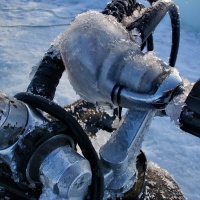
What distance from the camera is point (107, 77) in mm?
537

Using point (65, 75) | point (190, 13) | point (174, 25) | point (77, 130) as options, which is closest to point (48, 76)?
point (77, 130)

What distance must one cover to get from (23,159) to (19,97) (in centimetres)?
11

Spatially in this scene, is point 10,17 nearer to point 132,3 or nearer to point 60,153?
point 132,3

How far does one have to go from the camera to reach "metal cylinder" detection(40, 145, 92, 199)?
0.52m

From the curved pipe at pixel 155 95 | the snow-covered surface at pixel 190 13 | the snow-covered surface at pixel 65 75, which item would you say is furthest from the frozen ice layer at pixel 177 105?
the snow-covered surface at pixel 190 13

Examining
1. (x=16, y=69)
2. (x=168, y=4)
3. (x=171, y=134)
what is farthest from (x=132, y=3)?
(x=16, y=69)

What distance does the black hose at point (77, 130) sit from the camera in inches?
21.3

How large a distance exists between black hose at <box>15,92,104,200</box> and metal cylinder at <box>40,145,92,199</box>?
0.02 m

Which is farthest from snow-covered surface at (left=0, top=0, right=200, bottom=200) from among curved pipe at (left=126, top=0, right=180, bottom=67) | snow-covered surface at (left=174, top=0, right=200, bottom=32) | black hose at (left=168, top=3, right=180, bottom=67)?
curved pipe at (left=126, top=0, right=180, bottom=67)

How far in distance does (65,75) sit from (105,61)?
1582 millimetres

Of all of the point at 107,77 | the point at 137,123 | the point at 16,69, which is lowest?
the point at 16,69

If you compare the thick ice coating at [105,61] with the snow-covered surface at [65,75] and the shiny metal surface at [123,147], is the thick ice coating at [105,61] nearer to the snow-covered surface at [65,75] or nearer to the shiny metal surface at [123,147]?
the shiny metal surface at [123,147]

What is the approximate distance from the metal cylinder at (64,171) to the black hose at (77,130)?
0.07 ft

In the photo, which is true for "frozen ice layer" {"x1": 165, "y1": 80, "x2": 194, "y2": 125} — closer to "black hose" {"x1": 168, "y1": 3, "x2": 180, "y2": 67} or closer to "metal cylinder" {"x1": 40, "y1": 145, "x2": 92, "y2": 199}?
"metal cylinder" {"x1": 40, "y1": 145, "x2": 92, "y2": 199}
